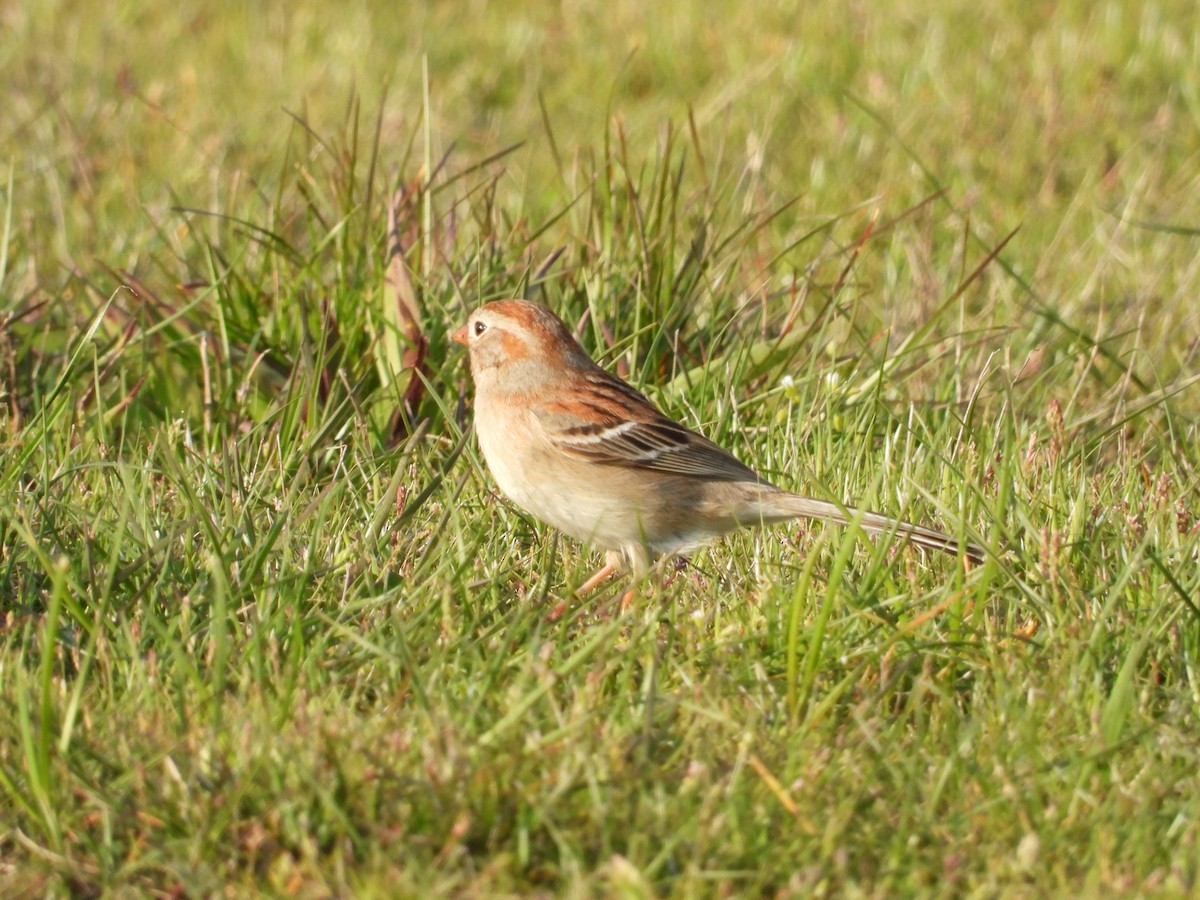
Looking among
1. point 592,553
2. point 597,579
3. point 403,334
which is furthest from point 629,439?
point 403,334

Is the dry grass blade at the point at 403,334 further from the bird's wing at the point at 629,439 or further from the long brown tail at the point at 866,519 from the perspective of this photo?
the long brown tail at the point at 866,519

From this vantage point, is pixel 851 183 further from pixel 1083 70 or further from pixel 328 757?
pixel 328 757

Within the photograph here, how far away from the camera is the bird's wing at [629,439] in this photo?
502 cm

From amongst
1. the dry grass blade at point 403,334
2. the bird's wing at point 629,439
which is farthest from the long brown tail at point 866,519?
the dry grass blade at point 403,334

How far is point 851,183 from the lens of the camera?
8.23 m

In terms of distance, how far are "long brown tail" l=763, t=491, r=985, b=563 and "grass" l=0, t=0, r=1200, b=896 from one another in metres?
0.07

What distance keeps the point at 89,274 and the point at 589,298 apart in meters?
2.22

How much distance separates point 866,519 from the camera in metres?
4.49

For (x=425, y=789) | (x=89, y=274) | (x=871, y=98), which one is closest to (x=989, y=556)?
(x=425, y=789)

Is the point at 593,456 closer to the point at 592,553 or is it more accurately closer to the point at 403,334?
the point at 592,553

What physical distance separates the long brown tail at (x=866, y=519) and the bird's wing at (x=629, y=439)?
0.20 metres

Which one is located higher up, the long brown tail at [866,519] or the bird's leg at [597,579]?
the long brown tail at [866,519]

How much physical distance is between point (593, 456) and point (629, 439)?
13cm

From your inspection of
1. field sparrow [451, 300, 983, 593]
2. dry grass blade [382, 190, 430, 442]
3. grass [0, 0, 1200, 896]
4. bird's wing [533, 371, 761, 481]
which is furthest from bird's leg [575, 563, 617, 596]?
dry grass blade [382, 190, 430, 442]
